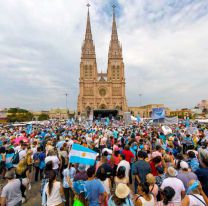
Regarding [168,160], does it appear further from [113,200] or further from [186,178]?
[113,200]

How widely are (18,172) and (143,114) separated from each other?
99.5 metres

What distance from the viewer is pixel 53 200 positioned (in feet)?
11.6

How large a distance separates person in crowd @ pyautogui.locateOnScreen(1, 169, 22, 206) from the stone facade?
72189mm

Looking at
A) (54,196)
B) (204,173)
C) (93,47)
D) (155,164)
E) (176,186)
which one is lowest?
(54,196)

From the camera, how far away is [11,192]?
11.7ft

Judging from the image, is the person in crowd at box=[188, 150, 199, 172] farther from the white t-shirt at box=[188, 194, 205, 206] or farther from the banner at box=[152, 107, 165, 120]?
the banner at box=[152, 107, 165, 120]

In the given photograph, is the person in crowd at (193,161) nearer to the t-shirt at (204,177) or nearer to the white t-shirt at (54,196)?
the t-shirt at (204,177)

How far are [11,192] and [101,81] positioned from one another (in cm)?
7797

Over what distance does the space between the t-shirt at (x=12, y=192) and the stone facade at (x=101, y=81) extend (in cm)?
7220

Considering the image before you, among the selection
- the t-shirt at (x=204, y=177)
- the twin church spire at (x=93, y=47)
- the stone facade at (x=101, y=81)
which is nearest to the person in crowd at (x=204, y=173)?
the t-shirt at (x=204, y=177)

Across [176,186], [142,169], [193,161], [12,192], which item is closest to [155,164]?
[142,169]

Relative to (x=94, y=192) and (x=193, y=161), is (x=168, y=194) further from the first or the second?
(x=193, y=161)

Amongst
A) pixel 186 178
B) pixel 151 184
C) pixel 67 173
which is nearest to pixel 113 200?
pixel 151 184

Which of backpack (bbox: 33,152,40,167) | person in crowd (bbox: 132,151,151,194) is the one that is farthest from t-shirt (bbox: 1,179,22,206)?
backpack (bbox: 33,152,40,167)
